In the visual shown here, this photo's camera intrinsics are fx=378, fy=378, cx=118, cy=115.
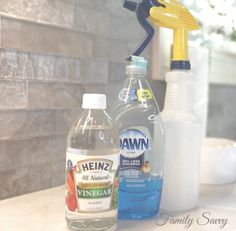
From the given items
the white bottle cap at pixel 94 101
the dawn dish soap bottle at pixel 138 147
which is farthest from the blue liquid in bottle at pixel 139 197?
the white bottle cap at pixel 94 101

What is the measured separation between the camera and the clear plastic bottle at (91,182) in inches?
20.5

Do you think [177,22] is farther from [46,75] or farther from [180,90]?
[46,75]

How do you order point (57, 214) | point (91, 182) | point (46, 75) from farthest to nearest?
point (46, 75)
point (57, 214)
point (91, 182)

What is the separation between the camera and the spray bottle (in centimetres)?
64

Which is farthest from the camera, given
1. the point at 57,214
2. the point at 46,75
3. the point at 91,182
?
the point at 46,75

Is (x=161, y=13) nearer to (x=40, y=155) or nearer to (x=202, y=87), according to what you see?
(x=40, y=155)

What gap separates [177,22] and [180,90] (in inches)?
4.6

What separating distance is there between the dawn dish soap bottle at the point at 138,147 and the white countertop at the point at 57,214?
1.1 inches

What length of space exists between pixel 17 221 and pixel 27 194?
0.14m

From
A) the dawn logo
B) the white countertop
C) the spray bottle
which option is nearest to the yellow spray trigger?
the spray bottle

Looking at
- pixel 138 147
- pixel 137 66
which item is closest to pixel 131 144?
pixel 138 147

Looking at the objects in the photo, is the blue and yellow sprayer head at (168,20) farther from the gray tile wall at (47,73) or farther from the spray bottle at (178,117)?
the gray tile wall at (47,73)

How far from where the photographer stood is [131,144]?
1.94ft

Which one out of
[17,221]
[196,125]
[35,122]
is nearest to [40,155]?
[35,122]
